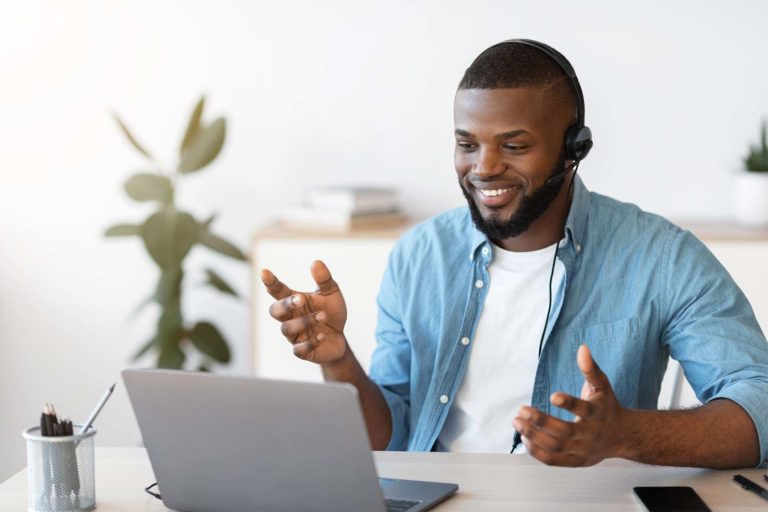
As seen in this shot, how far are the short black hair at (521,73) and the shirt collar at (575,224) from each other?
0.44 feet

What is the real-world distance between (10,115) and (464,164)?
6.29ft

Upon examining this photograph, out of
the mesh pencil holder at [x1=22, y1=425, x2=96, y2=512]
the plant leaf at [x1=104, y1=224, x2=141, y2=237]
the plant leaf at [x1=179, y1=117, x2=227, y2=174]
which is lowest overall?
the mesh pencil holder at [x1=22, y1=425, x2=96, y2=512]

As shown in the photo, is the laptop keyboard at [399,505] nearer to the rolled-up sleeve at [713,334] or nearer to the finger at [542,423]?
the finger at [542,423]

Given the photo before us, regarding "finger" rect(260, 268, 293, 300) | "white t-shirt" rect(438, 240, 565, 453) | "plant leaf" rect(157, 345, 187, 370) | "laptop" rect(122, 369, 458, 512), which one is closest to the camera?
"laptop" rect(122, 369, 458, 512)

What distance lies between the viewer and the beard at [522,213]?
1755 millimetres

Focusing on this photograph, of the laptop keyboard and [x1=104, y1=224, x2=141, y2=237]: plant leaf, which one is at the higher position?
[x1=104, y1=224, x2=141, y2=237]: plant leaf

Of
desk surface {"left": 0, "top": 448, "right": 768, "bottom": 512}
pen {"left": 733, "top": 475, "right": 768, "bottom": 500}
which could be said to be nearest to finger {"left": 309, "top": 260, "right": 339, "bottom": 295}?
desk surface {"left": 0, "top": 448, "right": 768, "bottom": 512}

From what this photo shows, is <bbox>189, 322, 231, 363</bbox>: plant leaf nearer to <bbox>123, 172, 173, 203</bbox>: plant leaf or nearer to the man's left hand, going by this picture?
<bbox>123, 172, 173, 203</bbox>: plant leaf

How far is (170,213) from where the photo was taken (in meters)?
2.93

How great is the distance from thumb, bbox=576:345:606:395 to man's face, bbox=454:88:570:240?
20.3 inches

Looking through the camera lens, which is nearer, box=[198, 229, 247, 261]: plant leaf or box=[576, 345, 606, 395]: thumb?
box=[576, 345, 606, 395]: thumb

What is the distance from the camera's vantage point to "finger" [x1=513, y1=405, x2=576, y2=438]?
120 cm

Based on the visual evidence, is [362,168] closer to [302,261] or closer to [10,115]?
[302,261]

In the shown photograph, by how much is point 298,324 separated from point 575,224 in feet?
1.82
